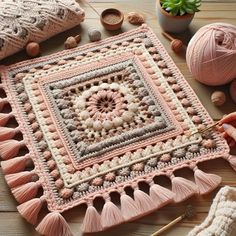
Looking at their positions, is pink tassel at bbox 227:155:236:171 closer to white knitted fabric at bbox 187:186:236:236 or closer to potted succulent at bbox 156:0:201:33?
white knitted fabric at bbox 187:186:236:236

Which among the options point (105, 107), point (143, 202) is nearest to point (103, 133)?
point (105, 107)

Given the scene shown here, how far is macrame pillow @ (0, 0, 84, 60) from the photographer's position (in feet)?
3.53

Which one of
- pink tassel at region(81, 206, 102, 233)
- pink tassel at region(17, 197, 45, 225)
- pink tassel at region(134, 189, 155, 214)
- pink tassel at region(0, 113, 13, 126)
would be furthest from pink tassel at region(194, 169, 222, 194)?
pink tassel at region(0, 113, 13, 126)

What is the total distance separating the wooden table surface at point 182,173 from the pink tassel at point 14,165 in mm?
24

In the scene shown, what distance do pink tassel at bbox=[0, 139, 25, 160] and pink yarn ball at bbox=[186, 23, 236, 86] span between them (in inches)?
17.4

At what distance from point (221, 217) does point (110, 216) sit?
21 centimetres

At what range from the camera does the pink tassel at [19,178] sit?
2.93 feet

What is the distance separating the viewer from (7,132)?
961mm

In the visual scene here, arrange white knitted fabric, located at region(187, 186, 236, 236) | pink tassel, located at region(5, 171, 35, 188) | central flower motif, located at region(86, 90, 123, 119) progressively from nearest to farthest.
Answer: white knitted fabric, located at region(187, 186, 236, 236) < pink tassel, located at region(5, 171, 35, 188) < central flower motif, located at region(86, 90, 123, 119)

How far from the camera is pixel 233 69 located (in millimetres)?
983

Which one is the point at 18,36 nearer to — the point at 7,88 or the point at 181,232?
the point at 7,88

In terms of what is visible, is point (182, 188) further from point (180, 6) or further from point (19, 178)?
point (180, 6)

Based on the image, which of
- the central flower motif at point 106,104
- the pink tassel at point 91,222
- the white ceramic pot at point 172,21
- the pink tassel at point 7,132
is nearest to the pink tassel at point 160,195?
the pink tassel at point 91,222

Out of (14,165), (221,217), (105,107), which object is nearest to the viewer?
(221,217)
